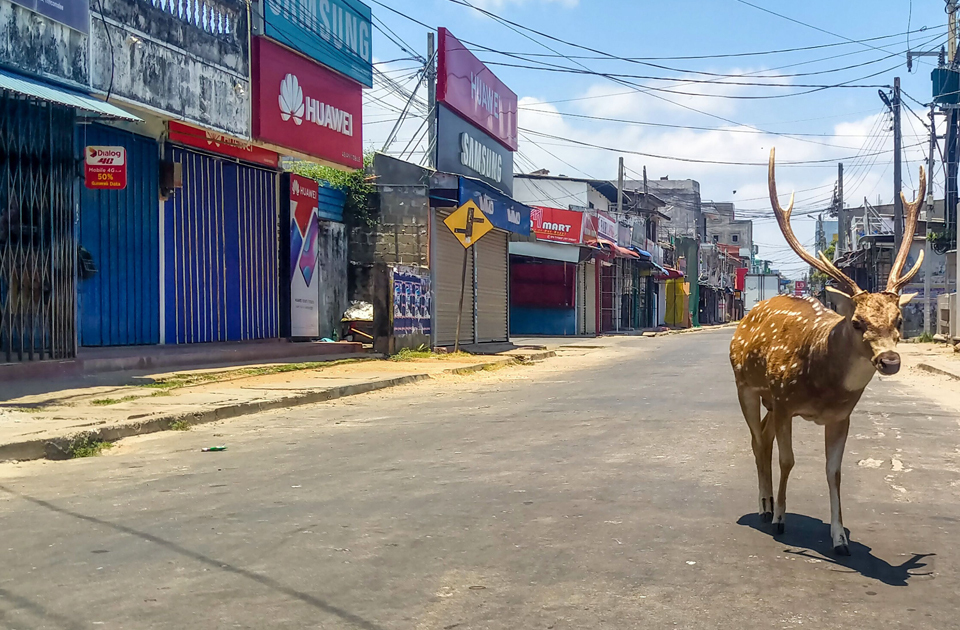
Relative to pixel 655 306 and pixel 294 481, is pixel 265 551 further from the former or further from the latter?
pixel 655 306

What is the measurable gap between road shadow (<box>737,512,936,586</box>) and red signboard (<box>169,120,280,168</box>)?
12.5m

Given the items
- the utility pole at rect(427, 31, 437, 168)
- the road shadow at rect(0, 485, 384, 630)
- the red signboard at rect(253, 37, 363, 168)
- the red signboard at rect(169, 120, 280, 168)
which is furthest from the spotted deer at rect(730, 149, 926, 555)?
the utility pole at rect(427, 31, 437, 168)

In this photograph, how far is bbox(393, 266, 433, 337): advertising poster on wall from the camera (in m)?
20.6

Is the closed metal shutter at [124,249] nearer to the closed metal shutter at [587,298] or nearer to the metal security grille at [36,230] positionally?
the metal security grille at [36,230]

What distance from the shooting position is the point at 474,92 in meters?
28.6

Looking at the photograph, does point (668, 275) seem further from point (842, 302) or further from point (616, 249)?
point (842, 302)

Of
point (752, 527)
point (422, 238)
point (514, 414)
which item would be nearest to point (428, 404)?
point (514, 414)

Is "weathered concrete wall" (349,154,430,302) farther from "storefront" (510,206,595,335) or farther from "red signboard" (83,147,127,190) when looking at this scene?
"storefront" (510,206,595,335)

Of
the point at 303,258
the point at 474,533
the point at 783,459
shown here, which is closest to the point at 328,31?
the point at 303,258

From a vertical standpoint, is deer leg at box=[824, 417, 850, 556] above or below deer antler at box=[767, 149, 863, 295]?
below

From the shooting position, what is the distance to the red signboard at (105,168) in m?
13.4

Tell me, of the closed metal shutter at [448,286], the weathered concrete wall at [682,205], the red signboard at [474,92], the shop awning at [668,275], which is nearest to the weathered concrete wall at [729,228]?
the weathered concrete wall at [682,205]

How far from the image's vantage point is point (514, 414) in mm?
11195

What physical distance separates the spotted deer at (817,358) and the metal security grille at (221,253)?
12613 mm
